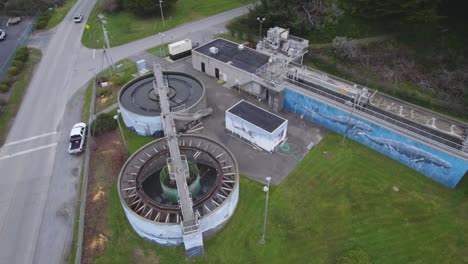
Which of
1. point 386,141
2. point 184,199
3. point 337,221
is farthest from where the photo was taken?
point 386,141

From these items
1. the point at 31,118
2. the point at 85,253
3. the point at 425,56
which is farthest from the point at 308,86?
the point at 31,118

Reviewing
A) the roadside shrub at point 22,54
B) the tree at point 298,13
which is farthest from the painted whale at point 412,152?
the roadside shrub at point 22,54

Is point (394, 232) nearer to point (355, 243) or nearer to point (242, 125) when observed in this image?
point (355, 243)

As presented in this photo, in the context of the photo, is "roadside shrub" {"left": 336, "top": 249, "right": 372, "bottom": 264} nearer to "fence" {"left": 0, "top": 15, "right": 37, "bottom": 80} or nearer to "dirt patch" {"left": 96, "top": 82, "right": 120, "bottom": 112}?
"dirt patch" {"left": 96, "top": 82, "right": 120, "bottom": 112}

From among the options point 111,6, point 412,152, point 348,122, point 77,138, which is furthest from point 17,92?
point 412,152

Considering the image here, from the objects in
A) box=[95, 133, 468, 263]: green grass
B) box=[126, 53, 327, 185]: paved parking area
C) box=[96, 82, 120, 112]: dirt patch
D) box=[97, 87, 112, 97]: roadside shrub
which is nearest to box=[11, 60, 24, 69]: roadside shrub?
box=[96, 82, 120, 112]: dirt patch

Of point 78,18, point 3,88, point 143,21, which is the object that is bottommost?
point 3,88

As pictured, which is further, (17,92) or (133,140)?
(17,92)

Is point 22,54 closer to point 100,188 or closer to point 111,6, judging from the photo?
point 111,6
